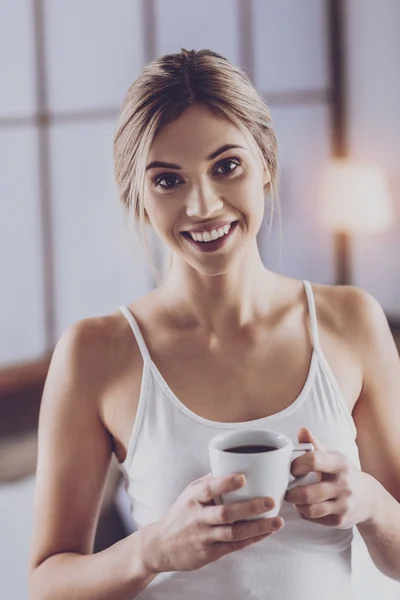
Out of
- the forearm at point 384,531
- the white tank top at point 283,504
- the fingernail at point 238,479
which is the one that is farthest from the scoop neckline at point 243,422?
the fingernail at point 238,479

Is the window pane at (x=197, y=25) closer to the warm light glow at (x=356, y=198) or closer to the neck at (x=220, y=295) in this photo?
the warm light glow at (x=356, y=198)

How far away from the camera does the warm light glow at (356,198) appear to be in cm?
277

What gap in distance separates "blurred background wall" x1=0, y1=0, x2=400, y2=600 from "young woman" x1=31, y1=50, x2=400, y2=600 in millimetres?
1891

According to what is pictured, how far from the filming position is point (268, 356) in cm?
107

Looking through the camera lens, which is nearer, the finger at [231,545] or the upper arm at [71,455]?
the finger at [231,545]

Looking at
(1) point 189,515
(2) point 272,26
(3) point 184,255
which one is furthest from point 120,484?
(2) point 272,26

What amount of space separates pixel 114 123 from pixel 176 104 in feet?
6.71

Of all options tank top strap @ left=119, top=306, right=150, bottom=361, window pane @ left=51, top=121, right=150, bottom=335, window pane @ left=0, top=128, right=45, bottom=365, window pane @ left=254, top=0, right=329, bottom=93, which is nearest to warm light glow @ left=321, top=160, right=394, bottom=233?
window pane @ left=254, top=0, right=329, bottom=93

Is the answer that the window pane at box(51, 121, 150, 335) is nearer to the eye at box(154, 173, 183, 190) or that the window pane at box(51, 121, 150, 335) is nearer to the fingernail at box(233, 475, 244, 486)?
the eye at box(154, 173, 183, 190)

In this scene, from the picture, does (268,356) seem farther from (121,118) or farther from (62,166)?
(62,166)

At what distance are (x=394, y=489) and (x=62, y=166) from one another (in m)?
2.21

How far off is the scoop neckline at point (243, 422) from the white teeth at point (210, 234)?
17cm

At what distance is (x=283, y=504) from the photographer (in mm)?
973

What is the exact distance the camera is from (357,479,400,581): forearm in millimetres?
925
